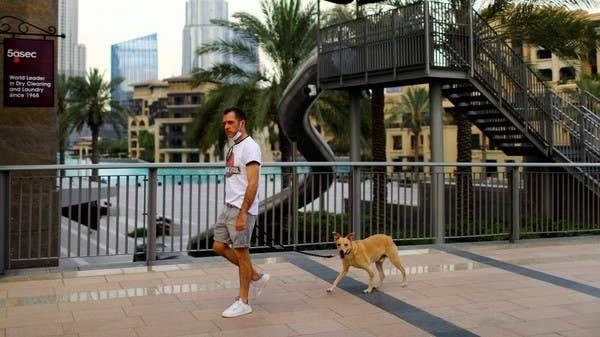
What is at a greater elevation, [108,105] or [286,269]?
[108,105]

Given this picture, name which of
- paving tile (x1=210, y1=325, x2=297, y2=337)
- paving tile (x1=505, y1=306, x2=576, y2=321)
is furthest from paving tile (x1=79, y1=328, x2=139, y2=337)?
paving tile (x1=505, y1=306, x2=576, y2=321)

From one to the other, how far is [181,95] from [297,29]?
92935 millimetres

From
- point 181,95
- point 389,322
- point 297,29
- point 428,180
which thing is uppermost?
point 181,95

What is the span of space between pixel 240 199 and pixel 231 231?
0.29 meters

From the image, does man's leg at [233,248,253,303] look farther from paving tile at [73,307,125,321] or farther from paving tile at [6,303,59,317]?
paving tile at [6,303,59,317]

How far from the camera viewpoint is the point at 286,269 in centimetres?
767

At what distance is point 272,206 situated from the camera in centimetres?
905

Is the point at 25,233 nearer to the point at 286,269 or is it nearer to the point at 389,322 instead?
the point at 286,269

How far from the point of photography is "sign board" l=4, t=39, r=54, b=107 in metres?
8.86

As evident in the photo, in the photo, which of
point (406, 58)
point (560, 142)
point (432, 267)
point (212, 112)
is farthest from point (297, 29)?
point (432, 267)

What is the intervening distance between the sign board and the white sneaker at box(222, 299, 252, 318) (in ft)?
17.4

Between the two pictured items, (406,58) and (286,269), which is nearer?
(286,269)

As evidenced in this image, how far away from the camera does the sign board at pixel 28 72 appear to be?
886 centimetres

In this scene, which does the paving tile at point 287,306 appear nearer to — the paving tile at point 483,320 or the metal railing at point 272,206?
the paving tile at point 483,320
